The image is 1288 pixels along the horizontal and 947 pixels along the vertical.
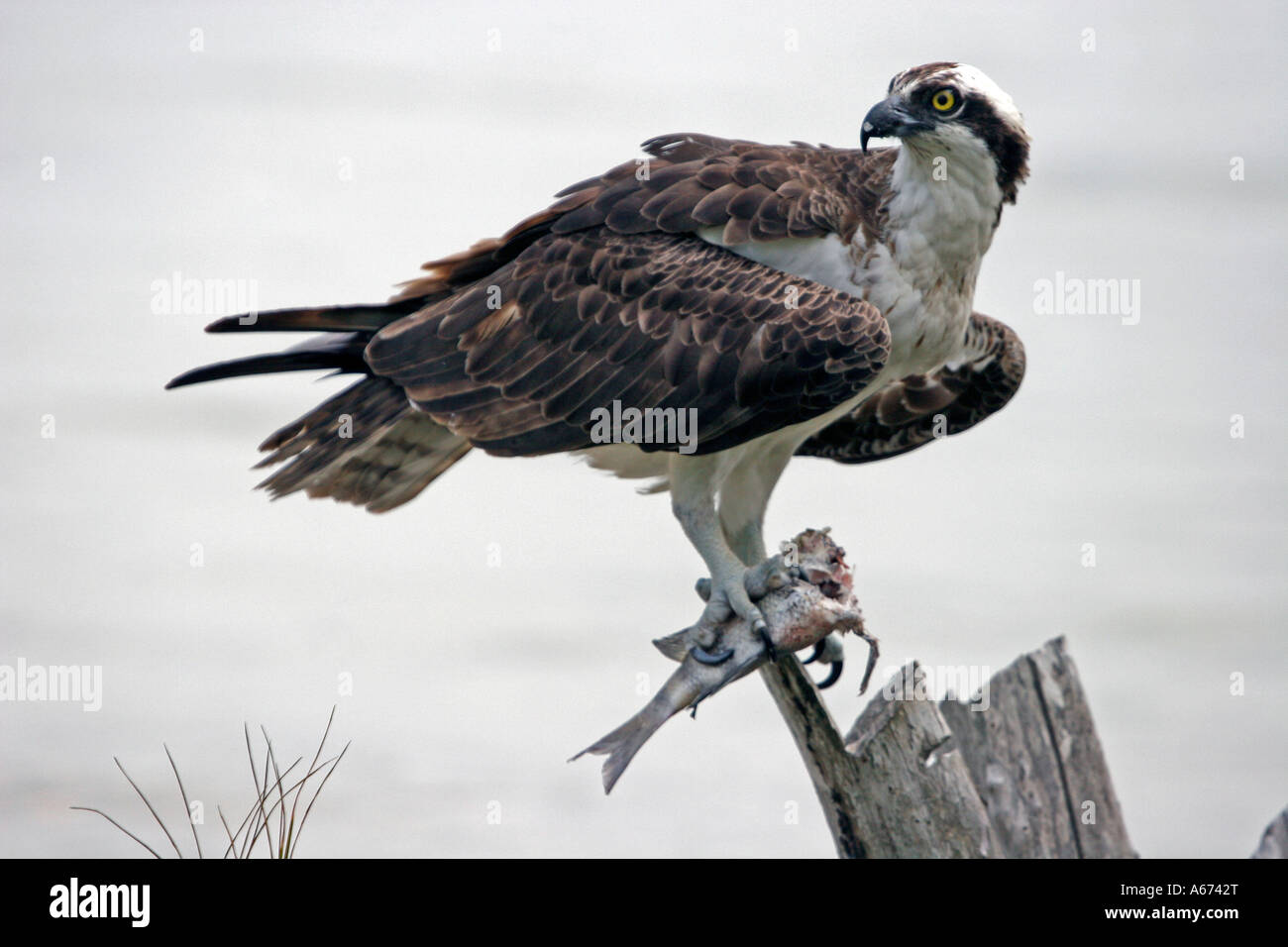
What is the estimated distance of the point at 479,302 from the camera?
5.87 metres

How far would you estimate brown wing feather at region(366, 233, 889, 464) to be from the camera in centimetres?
523

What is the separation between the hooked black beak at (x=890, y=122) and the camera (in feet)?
17.1

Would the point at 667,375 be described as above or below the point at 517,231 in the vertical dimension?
below

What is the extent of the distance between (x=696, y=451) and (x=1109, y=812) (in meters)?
2.10

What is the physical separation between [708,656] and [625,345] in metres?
1.25

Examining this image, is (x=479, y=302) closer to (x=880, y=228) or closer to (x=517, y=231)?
(x=517, y=231)

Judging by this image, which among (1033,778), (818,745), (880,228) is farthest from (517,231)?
(1033,778)

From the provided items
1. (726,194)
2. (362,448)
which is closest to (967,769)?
(726,194)

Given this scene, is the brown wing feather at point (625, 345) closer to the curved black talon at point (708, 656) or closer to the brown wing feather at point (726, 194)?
the brown wing feather at point (726, 194)

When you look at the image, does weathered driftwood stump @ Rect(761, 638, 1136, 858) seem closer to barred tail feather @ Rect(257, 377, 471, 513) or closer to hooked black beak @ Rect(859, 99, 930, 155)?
barred tail feather @ Rect(257, 377, 471, 513)

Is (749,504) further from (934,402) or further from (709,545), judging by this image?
(934,402)

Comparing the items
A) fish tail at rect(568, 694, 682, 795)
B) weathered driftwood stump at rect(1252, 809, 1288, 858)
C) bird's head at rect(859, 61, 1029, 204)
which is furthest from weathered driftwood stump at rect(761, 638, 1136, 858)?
bird's head at rect(859, 61, 1029, 204)

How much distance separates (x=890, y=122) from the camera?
17.1 feet

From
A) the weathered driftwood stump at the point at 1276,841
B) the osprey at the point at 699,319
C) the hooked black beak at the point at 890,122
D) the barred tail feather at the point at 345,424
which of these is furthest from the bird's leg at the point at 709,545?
the weathered driftwood stump at the point at 1276,841
